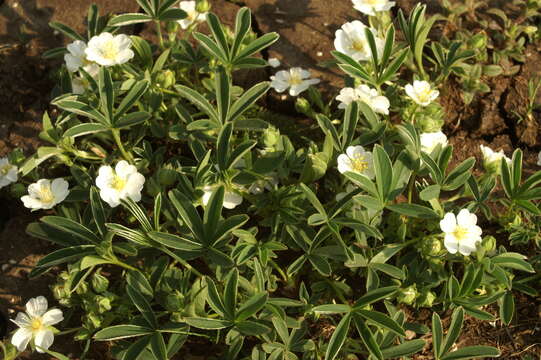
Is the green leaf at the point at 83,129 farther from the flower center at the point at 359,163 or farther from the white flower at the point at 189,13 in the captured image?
the flower center at the point at 359,163

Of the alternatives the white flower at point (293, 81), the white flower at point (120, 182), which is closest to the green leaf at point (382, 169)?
the white flower at point (293, 81)

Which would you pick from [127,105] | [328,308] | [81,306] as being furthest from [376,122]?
[81,306]

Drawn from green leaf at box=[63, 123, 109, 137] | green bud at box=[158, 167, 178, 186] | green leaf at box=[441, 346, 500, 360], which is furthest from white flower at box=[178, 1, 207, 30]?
green leaf at box=[441, 346, 500, 360]

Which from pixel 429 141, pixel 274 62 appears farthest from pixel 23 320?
pixel 429 141

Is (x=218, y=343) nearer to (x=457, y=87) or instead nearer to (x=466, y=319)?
(x=466, y=319)

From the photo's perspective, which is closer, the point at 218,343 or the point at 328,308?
the point at 328,308

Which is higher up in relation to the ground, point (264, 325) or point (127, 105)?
point (127, 105)
